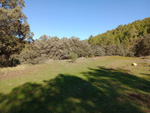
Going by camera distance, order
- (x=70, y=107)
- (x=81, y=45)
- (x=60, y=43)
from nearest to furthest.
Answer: (x=70, y=107) → (x=60, y=43) → (x=81, y=45)

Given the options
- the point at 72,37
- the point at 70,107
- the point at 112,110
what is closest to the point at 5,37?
the point at 70,107

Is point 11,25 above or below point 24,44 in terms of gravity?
above

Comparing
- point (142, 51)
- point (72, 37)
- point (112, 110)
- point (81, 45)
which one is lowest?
point (112, 110)

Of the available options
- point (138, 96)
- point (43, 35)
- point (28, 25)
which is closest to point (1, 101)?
point (138, 96)

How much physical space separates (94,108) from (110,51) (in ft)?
134

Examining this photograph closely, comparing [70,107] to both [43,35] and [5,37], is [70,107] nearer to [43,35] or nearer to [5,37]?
[5,37]

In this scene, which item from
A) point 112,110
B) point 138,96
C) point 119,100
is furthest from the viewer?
point 138,96

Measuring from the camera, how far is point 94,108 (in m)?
2.85

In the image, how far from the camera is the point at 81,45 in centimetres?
3241

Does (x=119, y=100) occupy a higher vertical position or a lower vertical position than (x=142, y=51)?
lower

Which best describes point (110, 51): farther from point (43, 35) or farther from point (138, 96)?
point (138, 96)

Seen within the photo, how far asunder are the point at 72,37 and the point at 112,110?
31.7 m

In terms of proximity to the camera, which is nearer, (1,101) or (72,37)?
(1,101)

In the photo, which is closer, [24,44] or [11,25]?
[11,25]
